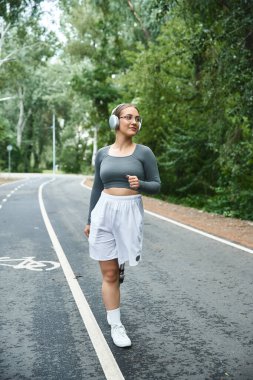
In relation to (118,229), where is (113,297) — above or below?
below

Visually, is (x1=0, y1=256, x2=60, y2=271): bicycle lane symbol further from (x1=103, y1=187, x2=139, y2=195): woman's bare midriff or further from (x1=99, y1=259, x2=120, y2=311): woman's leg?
(x1=103, y1=187, x2=139, y2=195): woman's bare midriff

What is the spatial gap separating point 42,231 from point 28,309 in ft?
20.5

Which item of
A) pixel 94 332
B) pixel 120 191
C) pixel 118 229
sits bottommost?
pixel 94 332

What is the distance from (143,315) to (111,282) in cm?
103

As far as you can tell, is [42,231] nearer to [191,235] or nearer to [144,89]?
[191,235]

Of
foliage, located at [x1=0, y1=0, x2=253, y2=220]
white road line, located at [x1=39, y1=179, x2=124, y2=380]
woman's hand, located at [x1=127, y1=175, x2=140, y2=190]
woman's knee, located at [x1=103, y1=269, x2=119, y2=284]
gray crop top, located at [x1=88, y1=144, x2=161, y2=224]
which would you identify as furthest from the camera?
foliage, located at [x1=0, y1=0, x2=253, y2=220]

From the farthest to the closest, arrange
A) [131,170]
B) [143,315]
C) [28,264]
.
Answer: [28,264]
[143,315]
[131,170]

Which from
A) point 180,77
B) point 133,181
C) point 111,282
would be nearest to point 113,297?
point 111,282

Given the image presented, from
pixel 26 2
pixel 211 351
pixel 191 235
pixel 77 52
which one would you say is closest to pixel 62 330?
pixel 211 351

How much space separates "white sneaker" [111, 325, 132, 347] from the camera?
4.11 metres

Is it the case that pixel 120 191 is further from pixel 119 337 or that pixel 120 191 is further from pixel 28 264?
pixel 28 264

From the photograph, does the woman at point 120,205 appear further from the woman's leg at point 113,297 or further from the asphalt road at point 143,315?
the asphalt road at point 143,315

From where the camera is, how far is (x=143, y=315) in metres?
5.03

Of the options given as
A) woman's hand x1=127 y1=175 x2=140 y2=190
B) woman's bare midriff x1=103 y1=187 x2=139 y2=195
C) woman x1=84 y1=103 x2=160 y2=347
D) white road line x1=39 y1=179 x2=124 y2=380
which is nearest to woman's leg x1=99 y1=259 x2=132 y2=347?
woman x1=84 y1=103 x2=160 y2=347
